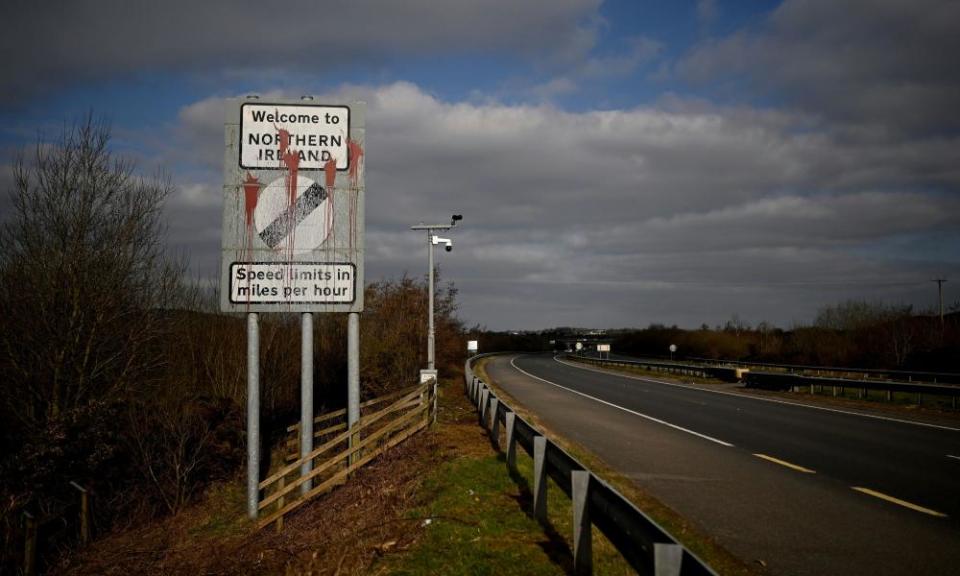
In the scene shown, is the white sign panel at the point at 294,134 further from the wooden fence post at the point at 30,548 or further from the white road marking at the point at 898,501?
the white road marking at the point at 898,501

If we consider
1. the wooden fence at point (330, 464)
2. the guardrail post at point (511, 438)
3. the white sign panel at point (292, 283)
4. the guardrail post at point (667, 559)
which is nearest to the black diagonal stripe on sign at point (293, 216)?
the white sign panel at point (292, 283)

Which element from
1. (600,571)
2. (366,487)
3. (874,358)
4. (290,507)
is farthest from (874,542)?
(874,358)

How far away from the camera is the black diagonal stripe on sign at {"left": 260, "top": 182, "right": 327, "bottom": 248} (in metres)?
10.6

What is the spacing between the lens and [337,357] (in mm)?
24672

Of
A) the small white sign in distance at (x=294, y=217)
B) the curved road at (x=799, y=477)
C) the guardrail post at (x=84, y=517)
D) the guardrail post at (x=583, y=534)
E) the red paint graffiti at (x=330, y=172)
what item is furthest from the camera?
the guardrail post at (x=84, y=517)

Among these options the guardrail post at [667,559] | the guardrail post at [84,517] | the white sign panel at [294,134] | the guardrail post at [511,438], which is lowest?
the guardrail post at [84,517]

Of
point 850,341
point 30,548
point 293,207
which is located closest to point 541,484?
point 293,207

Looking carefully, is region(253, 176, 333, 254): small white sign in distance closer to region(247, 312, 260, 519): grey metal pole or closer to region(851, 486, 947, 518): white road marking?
region(247, 312, 260, 519): grey metal pole

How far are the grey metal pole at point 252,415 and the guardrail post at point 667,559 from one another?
26.3ft

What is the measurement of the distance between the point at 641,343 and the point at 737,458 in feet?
297

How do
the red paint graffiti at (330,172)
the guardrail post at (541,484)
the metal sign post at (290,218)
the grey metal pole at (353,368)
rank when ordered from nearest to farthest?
the guardrail post at (541,484), the metal sign post at (290,218), the red paint graffiti at (330,172), the grey metal pole at (353,368)

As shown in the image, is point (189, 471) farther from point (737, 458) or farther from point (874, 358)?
point (874, 358)

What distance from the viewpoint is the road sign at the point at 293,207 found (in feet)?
34.4

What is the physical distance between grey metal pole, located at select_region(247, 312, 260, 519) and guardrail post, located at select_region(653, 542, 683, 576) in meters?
8.03
